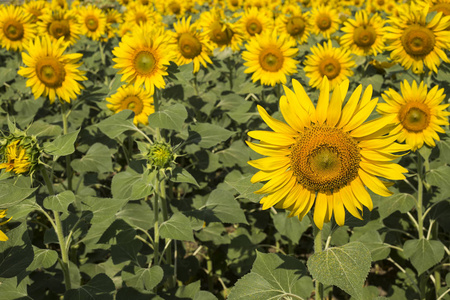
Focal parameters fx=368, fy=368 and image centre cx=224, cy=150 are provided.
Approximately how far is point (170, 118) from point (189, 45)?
177 centimetres

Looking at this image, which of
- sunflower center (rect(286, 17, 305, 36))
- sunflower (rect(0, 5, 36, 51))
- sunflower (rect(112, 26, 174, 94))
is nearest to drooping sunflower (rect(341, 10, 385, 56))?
sunflower center (rect(286, 17, 305, 36))

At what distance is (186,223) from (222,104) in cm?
208

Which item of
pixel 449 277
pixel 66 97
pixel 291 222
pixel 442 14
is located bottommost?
pixel 449 277

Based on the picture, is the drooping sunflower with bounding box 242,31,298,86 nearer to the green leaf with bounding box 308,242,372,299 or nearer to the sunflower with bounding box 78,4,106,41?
the green leaf with bounding box 308,242,372,299

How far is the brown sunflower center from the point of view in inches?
158

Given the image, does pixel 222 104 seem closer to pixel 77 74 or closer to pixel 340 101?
pixel 77 74

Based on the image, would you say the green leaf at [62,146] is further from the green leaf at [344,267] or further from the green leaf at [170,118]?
the green leaf at [344,267]

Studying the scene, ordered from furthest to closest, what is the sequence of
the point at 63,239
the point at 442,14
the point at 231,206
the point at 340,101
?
the point at 442,14
the point at 231,206
the point at 63,239
the point at 340,101

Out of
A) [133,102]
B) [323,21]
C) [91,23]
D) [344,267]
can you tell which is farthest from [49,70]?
[323,21]

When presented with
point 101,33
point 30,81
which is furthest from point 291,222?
point 101,33

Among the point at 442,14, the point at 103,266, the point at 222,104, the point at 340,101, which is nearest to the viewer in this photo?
the point at 340,101

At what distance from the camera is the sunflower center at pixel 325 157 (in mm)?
1556

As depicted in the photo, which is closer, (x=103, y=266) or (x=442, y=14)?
(x=103, y=266)

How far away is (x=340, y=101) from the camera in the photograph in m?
1.50
